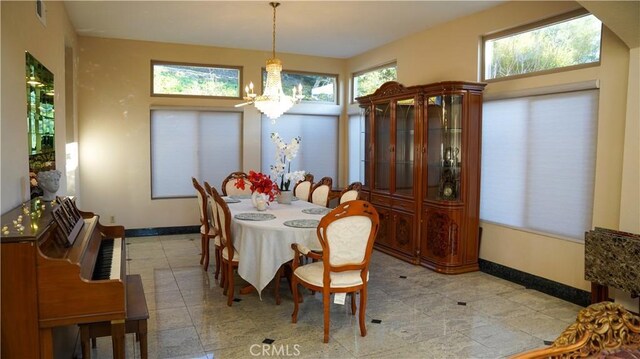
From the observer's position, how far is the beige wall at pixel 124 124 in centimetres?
660

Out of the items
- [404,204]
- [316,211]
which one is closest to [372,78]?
[404,204]

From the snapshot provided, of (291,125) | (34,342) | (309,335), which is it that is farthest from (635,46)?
(291,125)

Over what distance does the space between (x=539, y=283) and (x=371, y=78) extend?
430cm

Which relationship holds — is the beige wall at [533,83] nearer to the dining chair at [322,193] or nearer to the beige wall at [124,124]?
the dining chair at [322,193]

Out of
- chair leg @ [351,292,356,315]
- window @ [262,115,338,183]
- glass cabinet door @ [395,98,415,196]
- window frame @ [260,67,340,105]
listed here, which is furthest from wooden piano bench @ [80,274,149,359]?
window frame @ [260,67,340,105]

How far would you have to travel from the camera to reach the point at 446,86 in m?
5.03

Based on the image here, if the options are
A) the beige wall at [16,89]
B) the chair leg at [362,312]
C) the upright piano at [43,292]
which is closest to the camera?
the upright piano at [43,292]

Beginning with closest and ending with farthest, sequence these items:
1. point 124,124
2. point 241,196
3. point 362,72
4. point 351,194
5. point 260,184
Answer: point 351,194
point 260,184
point 241,196
point 124,124
point 362,72

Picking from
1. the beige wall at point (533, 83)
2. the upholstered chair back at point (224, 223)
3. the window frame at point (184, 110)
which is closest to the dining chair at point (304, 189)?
the window frame at point (184, 110)

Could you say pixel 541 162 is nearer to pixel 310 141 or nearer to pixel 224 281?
pixel 224 281

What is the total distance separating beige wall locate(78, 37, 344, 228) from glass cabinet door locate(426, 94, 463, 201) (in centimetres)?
Result: 360

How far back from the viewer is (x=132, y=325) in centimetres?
247

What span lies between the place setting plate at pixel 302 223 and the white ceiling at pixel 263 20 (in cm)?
244

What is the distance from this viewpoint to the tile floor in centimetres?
320
